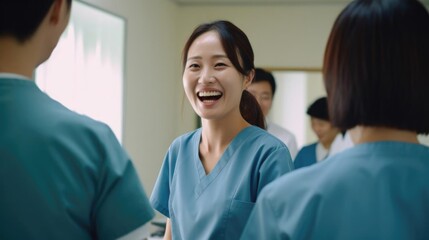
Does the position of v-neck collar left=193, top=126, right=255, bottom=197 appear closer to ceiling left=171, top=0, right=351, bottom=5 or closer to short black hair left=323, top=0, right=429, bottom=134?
short black hair left=323, top=0, right=429, bottom=134

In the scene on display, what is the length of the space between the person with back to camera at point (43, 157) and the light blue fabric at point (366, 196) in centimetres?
29

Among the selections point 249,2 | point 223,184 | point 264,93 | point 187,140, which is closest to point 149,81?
point 249,2

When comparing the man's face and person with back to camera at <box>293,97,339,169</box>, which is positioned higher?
the man's face

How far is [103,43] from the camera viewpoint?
11.9ft

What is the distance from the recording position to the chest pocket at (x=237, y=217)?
1.35 metres

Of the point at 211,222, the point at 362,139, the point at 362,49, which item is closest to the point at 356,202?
the point at 362,139

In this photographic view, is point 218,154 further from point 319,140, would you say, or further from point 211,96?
point 319,140

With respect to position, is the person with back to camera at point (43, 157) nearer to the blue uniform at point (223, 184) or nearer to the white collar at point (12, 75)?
the white collar at point (12, 75)

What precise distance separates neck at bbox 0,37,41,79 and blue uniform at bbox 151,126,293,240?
670mm

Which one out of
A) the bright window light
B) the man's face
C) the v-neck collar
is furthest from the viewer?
the bright window light

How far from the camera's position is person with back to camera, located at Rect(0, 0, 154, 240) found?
2.75ft

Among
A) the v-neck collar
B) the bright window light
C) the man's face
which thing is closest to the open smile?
the v-neck collar

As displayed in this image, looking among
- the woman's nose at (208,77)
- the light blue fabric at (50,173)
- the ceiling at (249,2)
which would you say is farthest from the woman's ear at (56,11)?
the ceiling at (249,2)

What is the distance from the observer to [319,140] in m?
3.65
